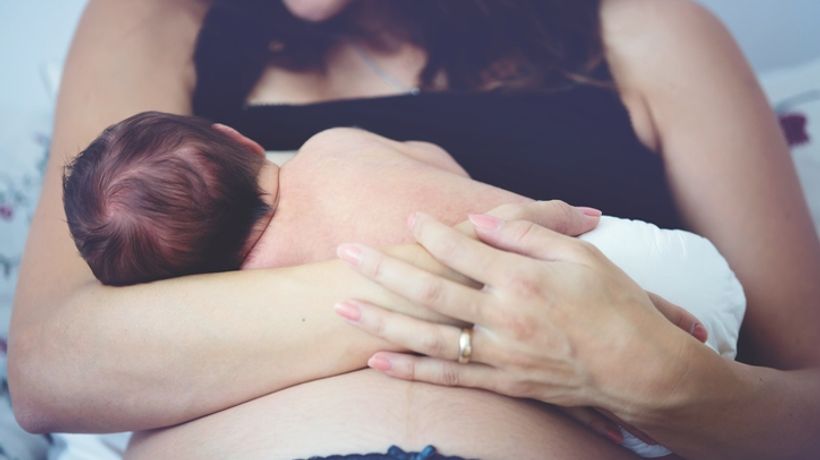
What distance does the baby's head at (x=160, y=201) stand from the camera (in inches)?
21.6

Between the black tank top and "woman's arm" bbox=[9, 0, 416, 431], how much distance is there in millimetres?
269

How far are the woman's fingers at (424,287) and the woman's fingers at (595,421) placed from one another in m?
0.13

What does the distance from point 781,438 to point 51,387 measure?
658mm

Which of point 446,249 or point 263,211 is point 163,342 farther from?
point 446,249

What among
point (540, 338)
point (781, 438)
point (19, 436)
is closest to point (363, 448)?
point (540, 338)

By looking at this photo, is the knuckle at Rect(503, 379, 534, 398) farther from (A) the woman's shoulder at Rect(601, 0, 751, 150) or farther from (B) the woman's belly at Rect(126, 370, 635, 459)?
(A) the woman's shoulder at Rect(601, 0, 751, 150)

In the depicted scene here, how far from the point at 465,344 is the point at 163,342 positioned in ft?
0.85

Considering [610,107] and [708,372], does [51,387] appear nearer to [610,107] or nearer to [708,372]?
[708,372]

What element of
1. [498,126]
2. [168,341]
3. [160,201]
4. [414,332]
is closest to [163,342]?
[168,341]

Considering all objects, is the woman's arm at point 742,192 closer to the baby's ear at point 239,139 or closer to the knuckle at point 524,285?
the knuckle at point 524,285

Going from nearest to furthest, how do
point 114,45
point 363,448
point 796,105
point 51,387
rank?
point 363,448 < point 51,387 < point 114,45 < point 796,105

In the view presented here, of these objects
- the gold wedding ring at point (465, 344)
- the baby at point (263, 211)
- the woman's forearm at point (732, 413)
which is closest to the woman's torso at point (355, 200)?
the baby at point (263, 211)

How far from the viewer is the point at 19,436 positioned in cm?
78

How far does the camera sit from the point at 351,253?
0.51 m
